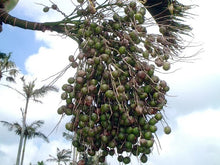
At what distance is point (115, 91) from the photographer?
6.29 feet

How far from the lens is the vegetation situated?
1892 mm

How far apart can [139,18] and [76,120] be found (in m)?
0.68

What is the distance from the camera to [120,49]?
198 cm

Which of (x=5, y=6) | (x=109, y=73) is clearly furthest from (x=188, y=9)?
(x=5, y=6)

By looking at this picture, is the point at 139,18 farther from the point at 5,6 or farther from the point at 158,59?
the point at 5,6

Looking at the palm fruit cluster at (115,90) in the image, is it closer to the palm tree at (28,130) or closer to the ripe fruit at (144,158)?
the ripe fruit at (144,158)

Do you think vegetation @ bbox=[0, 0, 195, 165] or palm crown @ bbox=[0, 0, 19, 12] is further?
palm crown @ bbox=[0, 0, 19, 12]

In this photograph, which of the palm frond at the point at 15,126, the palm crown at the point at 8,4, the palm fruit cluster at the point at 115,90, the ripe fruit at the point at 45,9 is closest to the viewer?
the palm fruit cluster at the point at 115,90

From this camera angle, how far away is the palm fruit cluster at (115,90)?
1.89 m

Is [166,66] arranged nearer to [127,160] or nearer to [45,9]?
[127,160]

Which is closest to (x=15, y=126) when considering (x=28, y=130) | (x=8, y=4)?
(x=28, y=130)

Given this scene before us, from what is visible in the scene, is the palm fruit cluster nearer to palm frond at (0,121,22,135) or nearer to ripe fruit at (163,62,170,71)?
ripe fruit at (163,62,170,71)

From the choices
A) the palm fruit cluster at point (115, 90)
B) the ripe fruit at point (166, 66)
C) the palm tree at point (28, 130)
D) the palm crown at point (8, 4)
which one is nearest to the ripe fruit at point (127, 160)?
the palm fruit cluster at point (115, 90)

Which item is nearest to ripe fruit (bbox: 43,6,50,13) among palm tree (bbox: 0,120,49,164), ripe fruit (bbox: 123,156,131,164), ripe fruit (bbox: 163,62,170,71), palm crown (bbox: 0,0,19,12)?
palm crown (bbox: 0,0,19,12)
